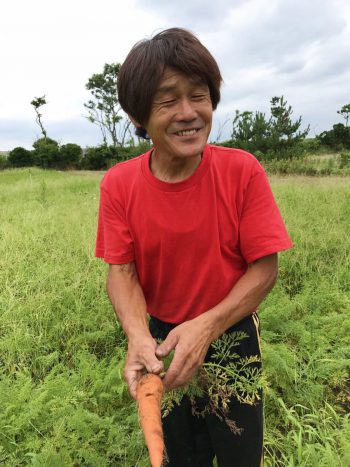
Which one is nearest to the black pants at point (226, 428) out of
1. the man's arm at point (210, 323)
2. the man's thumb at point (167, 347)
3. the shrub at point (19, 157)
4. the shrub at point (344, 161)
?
the man's arm at point (210, 323)

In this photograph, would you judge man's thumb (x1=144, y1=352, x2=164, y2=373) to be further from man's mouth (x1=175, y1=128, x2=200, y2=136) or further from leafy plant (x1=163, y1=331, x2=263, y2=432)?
man's mouth (x1=175, y1=128, x2=200, y2=136)

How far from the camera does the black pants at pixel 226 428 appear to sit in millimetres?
1500

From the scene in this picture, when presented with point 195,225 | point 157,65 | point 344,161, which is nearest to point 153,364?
point 195,225

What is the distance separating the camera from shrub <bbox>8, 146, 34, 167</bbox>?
29219 mm

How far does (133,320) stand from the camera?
141 centimetres

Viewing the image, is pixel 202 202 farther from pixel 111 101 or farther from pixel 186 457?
pixel 111 101

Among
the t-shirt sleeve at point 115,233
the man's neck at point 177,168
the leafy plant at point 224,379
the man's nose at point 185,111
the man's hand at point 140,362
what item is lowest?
the leafy plant at point 224,379

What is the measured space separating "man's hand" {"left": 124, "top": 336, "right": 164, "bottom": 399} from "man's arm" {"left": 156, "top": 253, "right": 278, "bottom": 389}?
3 cm

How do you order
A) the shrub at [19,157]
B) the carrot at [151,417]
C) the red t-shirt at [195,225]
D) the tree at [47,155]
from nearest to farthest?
the carrot at [151,417] < the red t-shirt at [195,225] < the tree at [47,155] < the shrub at [19,157]

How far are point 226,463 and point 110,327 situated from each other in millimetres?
1794

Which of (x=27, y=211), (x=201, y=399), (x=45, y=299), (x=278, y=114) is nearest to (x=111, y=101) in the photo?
(x=278, y=114)

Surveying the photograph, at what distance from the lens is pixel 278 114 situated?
22500 mm

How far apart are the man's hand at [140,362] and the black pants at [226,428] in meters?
0.28

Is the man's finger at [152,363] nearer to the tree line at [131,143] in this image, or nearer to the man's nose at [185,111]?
the man's nose at [185,111]
